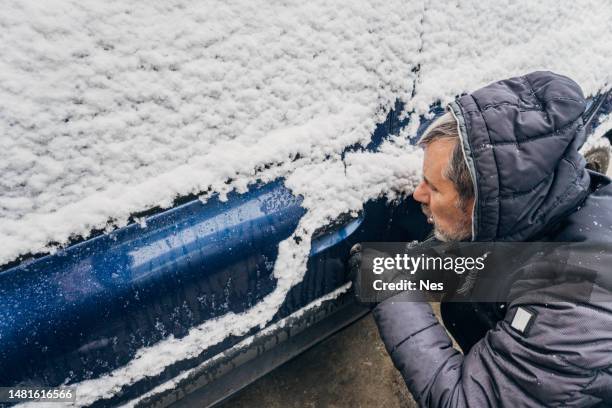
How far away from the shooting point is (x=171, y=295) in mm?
1003

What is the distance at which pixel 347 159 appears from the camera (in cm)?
119

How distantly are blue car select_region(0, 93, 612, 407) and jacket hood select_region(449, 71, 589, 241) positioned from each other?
1.04 ft

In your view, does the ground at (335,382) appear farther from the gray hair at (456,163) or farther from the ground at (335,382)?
the gray hair at (456,163)

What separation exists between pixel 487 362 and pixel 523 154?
0.54m

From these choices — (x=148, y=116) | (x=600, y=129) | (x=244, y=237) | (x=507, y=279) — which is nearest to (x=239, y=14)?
(x=148, y=116)

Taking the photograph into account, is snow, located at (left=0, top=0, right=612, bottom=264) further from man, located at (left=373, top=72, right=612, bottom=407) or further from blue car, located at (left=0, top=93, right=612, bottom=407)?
man, located at (left=373, top=72, right=612, bottom=407)

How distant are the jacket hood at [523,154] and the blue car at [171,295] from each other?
0.32 metres

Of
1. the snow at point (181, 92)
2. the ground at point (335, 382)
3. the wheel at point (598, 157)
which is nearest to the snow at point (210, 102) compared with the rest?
the snow at point (181, 92)

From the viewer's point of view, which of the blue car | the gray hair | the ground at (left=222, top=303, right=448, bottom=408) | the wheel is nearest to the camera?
the blue car

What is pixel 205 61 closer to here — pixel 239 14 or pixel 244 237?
pixel 239 14

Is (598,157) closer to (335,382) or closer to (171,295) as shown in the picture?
(335,382)

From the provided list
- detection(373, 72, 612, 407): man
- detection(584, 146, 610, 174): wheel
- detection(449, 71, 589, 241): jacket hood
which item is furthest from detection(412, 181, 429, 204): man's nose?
detection(584, 146, 610, 174): wheel

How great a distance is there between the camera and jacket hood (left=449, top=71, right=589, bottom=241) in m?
0.95

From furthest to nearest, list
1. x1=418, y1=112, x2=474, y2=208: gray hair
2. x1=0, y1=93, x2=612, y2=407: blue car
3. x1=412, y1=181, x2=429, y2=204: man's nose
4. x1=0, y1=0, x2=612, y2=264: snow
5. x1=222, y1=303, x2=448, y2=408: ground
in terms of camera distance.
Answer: x1=222, y1=303, x2=448, y2=408: ground
x1=412, y1=181, x2=429, y2=204: man's nose
x1=418, y1=112, x2=474, y2=208: gray hair
x1=0, y1=93, x2=612, y2=407: blue car
x1=0, y1=0, x2=612, y2=264: snow
